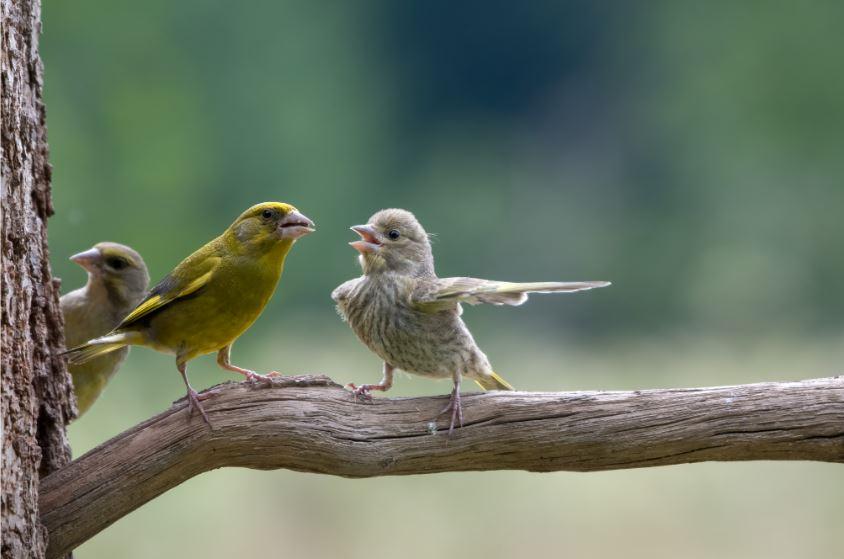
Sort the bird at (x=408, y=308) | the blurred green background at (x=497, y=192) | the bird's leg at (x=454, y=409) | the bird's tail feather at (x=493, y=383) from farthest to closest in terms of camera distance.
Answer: the blurred green background at (x=497, y=192) < the bird's tail feather at (x=493, y=383) < the bird at (x=408, y=308) < the bird's leg at (x=454, y=409)

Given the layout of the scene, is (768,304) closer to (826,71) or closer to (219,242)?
(826,71)

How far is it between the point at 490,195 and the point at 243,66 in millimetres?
2709

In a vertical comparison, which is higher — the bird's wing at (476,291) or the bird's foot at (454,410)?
the bird's wing at (476,291)

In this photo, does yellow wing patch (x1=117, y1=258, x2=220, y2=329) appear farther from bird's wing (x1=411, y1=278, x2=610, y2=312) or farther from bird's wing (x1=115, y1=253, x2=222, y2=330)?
bird's wing (x1=411, y1=278, x2=610, y2=312)

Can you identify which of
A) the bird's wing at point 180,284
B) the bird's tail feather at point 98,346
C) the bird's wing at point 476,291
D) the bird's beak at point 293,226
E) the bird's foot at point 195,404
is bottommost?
the bird's foot at point 195,404

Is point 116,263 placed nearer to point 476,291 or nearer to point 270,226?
point 270,226

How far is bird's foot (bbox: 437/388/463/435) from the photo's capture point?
340 centimetres

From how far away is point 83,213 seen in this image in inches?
325

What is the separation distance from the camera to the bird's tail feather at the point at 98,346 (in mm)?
3619

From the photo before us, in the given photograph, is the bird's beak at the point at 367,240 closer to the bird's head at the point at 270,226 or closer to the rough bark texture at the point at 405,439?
the bird's head at the point at 270,226

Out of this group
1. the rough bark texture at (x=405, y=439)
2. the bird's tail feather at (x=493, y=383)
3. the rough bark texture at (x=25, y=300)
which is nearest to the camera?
the rough bark texture at (x=25, y=300)

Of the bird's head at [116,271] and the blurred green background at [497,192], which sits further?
the blurred green background at [497,192]

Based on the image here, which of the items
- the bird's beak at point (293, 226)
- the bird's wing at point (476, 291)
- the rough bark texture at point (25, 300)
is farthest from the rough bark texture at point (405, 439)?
the bird's beak at point (293, 226)

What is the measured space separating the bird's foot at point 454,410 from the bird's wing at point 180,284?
90cm
